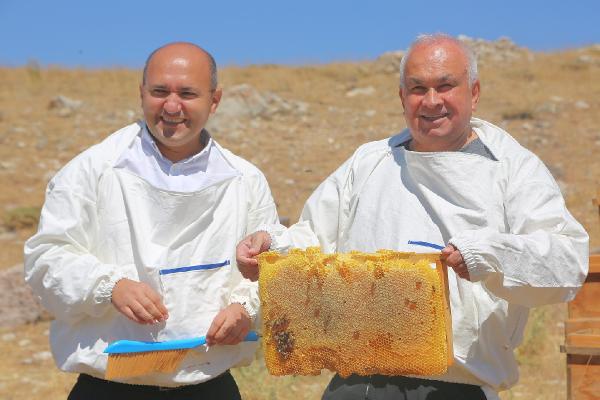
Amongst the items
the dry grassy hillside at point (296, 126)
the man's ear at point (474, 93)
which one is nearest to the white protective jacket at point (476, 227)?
the man's ear at point (474, 93)

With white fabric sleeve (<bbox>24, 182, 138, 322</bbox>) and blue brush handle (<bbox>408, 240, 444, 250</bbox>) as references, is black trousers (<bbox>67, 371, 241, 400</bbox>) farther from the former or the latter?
blue brush handle (<bbox>408, 240, 444, 250</bbox>)

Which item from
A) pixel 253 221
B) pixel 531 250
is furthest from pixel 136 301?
pixel 531 250

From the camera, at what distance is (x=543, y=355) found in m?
7.71

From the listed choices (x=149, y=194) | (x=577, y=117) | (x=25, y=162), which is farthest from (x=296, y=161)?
(x=149, y=194)

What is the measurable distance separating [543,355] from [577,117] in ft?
33.1

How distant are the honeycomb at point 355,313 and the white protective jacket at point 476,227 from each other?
0.61 ft

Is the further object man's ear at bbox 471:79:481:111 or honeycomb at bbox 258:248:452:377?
man's ear at bbox 471:79:481:111

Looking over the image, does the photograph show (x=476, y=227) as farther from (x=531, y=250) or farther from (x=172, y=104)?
(x=172, y=104)

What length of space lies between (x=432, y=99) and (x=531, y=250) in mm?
675

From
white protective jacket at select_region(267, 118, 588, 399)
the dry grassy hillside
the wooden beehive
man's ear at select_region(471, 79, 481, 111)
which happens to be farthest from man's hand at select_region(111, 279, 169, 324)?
the dry grassy hillside

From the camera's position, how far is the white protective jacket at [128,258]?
3.42 metres

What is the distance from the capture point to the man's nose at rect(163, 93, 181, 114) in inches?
140

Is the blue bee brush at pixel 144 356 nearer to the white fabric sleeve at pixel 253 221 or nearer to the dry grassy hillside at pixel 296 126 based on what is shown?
the white fabric sleeve at pixel 253 221

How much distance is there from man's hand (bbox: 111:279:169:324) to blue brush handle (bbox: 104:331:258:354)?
0.09 m
